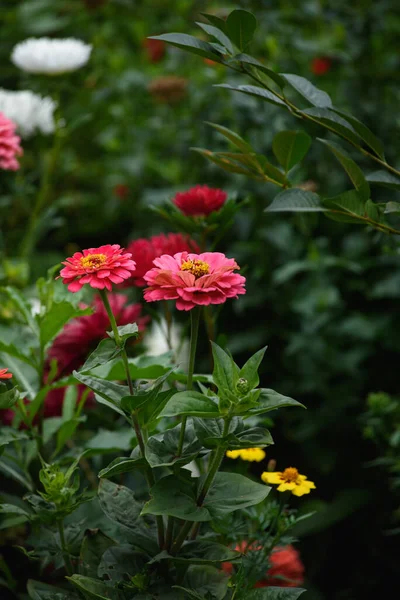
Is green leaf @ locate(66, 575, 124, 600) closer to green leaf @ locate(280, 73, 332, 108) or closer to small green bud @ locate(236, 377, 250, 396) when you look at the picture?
small green bud @ locate(236, 377, 250, 396)

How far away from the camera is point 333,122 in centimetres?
69

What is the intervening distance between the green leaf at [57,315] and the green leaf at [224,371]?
242 millimetres

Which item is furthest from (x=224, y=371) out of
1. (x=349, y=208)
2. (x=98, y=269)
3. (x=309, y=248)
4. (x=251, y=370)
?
(x=309, y=248)

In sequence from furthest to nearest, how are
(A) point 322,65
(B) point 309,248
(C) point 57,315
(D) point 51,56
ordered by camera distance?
1. (A) point 322,65
2. (B) point 309,248
3. (D) point 51,56
4. (C) point 57,315

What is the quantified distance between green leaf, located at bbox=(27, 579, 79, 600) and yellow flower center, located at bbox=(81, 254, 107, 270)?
0.28 meters

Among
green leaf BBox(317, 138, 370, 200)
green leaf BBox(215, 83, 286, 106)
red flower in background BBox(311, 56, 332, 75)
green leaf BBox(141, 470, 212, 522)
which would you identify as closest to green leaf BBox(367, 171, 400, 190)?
green leaf BBox(317, 138, 370, 200)

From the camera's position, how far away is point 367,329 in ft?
4.85

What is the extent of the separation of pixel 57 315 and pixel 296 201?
0.93 feet

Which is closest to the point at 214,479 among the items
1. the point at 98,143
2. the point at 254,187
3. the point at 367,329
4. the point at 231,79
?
the point at 367,329

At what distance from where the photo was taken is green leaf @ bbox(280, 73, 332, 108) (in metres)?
0.72

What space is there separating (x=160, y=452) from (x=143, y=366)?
0.22m

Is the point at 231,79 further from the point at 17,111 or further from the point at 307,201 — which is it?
the point at 307,201

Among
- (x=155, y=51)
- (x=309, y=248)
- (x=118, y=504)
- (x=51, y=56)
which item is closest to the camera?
(x=118, y=504)

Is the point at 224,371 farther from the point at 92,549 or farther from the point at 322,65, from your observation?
the point at 322,65
